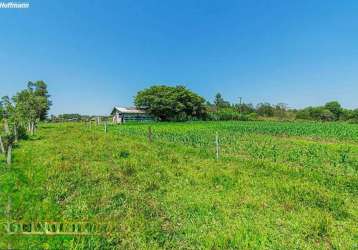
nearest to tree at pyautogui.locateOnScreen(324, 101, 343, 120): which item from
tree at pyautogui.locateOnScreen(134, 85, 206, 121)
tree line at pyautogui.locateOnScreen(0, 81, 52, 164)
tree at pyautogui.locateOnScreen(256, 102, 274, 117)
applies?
tree at pyautogui.locateOnScreen(256, 102, 274, 117)

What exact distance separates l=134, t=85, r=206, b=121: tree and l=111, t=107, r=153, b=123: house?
79.9 inches

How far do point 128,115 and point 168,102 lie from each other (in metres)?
12.0

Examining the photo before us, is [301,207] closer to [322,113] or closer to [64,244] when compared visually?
[64,244]

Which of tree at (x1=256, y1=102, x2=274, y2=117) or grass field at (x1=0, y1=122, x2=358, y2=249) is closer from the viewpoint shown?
grass field at (x1=0, y1=122, x2=358, y2=249)

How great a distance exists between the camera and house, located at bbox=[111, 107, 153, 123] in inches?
2566

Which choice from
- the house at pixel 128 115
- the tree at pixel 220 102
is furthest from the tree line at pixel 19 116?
the tree at pixel 220 102

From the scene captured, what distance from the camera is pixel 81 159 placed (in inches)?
447

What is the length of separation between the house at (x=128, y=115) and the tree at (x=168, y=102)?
2030 mm

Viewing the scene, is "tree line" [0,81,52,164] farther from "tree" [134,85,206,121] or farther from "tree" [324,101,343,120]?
"tree" [324,101,343,120]

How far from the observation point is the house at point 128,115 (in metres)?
65.2

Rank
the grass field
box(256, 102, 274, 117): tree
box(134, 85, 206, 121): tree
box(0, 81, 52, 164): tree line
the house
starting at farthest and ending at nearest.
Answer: box(256, 102, 274, 117): tree, the house, box(134, 85, 206, 121): tree, box(0, 81, 52, 164): tree line, the grass field

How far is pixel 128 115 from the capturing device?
6600 cm

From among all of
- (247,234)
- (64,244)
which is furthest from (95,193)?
(247,234)

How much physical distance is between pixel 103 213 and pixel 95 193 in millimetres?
1446
